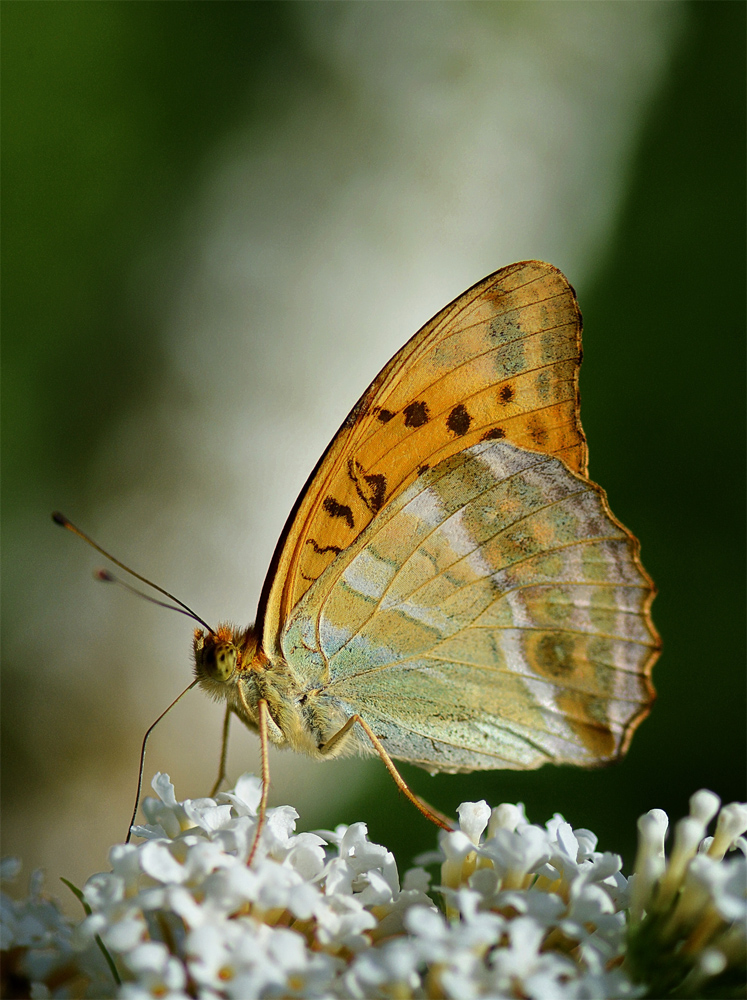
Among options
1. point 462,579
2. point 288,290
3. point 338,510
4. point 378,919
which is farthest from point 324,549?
point 288,290

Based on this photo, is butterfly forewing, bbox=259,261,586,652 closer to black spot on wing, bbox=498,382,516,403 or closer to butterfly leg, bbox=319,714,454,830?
black spot on wing, bbox=498,382,516,403

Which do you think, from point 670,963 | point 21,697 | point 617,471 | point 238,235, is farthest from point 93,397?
point 670,963

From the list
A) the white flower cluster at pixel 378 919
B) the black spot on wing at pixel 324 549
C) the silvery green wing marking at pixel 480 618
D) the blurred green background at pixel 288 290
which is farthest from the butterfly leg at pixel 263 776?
the blurred green background at pixel 288 290

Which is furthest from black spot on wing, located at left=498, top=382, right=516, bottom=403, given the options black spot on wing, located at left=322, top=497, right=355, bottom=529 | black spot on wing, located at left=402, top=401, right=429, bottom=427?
black spot on wing, located at left=322, top=497, right=355, bottom=529

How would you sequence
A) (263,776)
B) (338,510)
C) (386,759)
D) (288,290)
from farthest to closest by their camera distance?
1. (288,290)
2. (338,510)
3. (386,759)
4. (263,776)

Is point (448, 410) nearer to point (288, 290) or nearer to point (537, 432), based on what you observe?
point (537, 432)

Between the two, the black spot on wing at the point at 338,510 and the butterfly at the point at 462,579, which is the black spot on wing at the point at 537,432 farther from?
the black spot on wing at the point at 338,510
